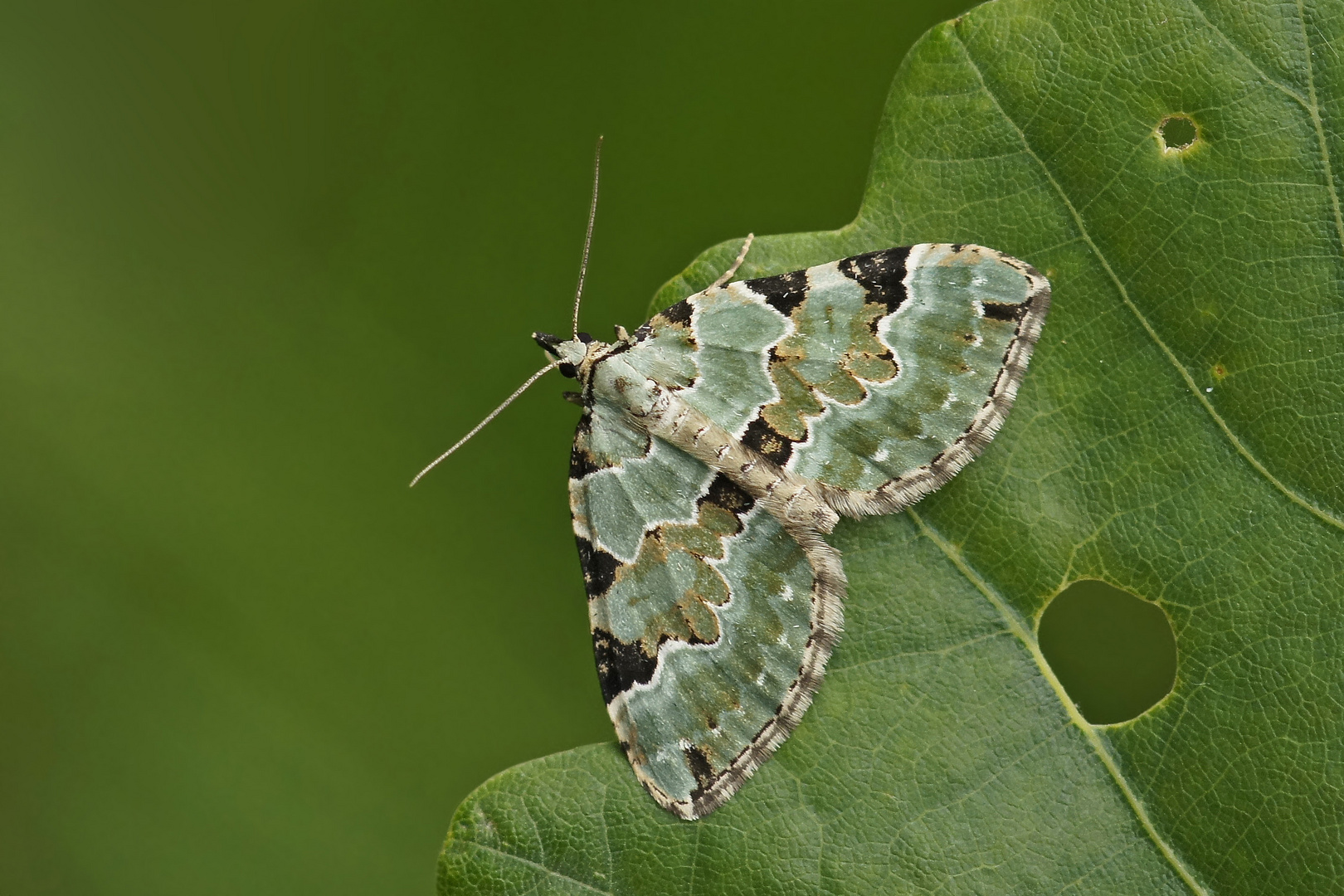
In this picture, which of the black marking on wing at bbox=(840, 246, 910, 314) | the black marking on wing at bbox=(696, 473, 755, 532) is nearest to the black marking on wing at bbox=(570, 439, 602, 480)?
the black marking on wing at bbox=(696, 473, 755, 532)

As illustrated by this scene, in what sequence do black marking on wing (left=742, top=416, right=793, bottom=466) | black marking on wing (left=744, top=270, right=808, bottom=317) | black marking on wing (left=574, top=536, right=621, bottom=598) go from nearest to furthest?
black marking on wing (left=744, top=270, right=808, bottom=317)
black marking on wing (left=742, top=416, right=793, bottom=466)
black marking on wing (left=574, top=536, right=621, bottom=598)

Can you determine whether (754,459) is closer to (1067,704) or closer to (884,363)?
(884,363)

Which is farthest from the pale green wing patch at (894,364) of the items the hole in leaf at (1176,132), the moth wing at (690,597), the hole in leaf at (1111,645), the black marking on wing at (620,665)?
the hole in leaf at (1111,645)

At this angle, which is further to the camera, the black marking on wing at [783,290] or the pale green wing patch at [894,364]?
the black marking on wing at [783,290]

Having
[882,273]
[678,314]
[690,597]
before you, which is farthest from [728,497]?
[882,273]

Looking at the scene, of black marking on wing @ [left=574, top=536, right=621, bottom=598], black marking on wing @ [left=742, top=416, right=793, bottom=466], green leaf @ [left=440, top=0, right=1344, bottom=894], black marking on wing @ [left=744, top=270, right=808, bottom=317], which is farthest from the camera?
black marking on wing @ [left=574, top=536, right=621, bottom=598]

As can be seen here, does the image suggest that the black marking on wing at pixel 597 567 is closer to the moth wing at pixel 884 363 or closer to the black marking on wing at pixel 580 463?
the black marking on wing at pixel 580 463

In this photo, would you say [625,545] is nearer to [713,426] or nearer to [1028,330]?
[713,426]

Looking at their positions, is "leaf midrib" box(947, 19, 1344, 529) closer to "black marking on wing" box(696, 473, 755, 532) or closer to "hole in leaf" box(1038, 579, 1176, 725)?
"hole in leaf" box(1038, 579, 1176, 725)
